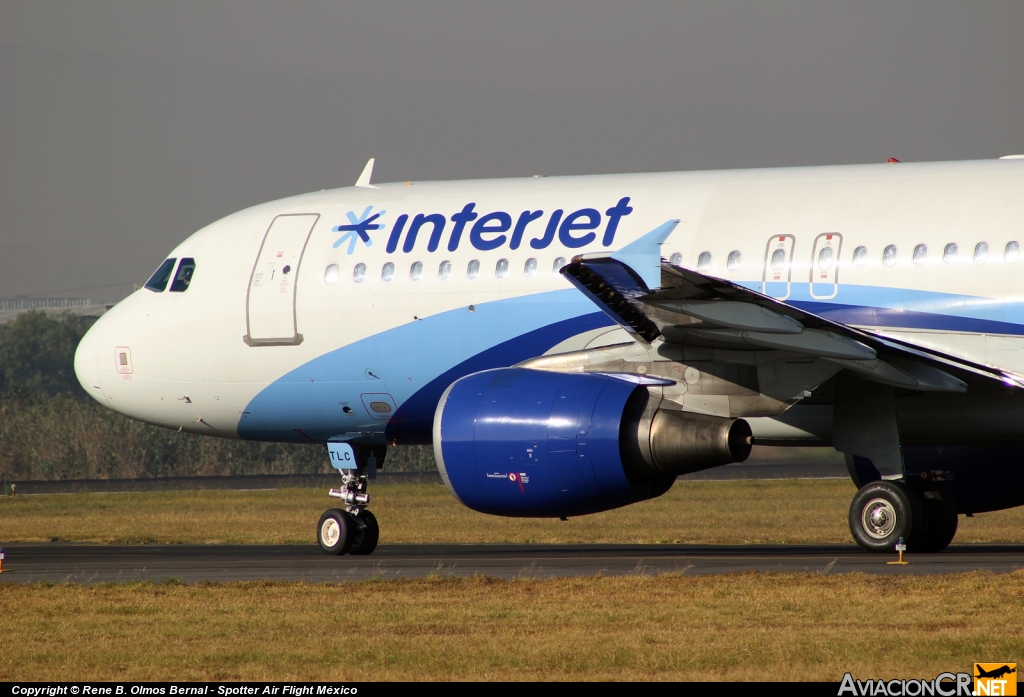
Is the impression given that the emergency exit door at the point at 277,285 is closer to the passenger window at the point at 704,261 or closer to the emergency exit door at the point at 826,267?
the passenger window at the point at 704,261

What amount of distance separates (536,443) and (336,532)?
4055 millimetres

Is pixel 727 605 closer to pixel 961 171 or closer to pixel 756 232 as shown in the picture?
pixel 756 232

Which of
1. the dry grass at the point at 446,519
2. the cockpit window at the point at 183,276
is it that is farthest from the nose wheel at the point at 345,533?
the dry grass at the point at 446,519

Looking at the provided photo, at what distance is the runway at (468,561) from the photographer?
48.1ft

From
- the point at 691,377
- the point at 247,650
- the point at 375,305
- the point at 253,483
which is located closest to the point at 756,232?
the point at 691,377

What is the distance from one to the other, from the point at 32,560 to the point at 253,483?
2849 cm

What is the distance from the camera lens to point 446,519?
2916 centimetres

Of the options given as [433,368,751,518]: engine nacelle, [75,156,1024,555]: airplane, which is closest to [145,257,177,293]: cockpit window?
[75,156,1024,555]: airplane

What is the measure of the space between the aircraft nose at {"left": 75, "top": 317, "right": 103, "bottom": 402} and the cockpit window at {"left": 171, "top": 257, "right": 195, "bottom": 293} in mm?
1352

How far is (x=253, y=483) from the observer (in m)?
47.0

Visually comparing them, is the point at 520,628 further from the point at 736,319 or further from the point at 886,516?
the point at 886,516

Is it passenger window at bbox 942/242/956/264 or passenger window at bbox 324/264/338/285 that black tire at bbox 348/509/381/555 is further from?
passenger window at bbox 942/242/956/264

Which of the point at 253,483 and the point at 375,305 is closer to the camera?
the point at 375,305

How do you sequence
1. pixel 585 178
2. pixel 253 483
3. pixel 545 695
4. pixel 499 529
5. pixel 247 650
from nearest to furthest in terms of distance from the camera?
1. pixel 545 695
2. pixel 247 650
3. pixel 585 178
4. pixel 499 529
5. pixel 253 483
